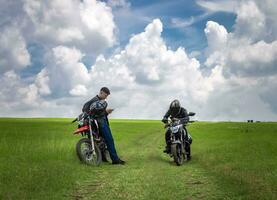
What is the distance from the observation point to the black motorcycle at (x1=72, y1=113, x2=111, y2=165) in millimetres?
16956

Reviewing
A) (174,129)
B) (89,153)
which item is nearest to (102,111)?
(89,153)

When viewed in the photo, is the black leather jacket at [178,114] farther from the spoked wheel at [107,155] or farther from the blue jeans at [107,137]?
the spoked wheel at [107,155]

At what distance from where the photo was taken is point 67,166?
15.7 m

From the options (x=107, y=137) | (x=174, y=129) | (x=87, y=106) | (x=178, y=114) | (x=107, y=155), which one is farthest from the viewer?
(x=178, y=114)

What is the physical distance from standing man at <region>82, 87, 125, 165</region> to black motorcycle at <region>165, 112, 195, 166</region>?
2117mm

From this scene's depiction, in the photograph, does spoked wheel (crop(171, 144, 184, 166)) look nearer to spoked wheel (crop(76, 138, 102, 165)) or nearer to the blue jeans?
the blue jeans

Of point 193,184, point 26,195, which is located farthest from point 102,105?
point 26,195

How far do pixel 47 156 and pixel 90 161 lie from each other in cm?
372

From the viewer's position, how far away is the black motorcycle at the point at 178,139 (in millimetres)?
17859

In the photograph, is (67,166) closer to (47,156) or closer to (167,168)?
(167,168)

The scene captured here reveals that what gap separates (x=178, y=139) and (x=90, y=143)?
3.71m

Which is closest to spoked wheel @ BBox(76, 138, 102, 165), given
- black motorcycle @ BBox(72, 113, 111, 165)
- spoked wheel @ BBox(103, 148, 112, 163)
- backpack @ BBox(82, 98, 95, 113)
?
black motorcycle @ BBox(72, 113, 111, 165)

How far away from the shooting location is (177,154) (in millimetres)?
17859

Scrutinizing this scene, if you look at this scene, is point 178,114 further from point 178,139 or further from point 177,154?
point 177,154
